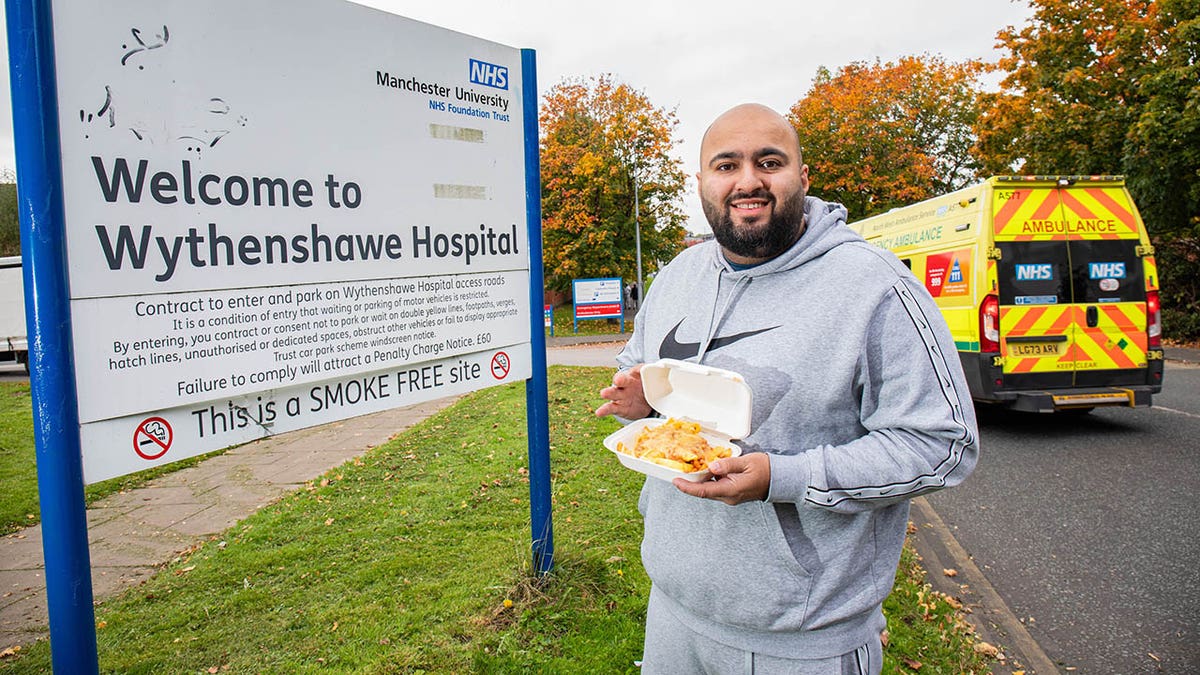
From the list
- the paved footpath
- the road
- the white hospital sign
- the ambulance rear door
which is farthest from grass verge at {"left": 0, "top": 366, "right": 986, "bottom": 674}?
the ambulance rear door

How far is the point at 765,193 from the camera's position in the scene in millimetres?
1904

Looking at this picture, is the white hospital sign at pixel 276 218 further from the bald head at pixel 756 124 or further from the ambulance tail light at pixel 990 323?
the ambulance tail light at pixel 990 323

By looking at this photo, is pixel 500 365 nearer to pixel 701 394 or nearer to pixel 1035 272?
pixel 701 394

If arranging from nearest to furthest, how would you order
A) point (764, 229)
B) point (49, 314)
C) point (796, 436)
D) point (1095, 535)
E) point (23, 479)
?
1. point (796, 436)
2. point (764, 229)
3. point (49, 314)
4. point (1095, 535)
5. point (23, 479)

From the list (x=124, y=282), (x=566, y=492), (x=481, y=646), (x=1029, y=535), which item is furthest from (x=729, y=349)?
(x=1029, y=535)

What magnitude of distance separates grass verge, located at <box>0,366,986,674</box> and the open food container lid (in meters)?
1.77

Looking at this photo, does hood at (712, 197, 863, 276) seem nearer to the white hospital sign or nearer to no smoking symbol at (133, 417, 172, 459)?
the white hospital sign

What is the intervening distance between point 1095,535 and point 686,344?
475cm

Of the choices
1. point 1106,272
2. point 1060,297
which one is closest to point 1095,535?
point 1060,297

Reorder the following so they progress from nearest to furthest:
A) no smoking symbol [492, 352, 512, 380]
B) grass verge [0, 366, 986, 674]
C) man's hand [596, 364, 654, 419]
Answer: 1. man's hand [596, 364, 654, 419]
2. grass verge [0, 366, 986, 674]
3. no smoking symbol [492, 352, 512, 380]

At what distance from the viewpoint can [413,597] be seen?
3.86 meters

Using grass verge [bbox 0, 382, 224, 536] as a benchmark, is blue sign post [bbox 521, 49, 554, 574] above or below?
above

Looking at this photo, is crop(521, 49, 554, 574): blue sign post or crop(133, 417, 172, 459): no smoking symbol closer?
crop(133, 417, 172, 459): no smoking symbol

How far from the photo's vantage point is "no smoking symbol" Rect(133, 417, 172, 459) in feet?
7.68
